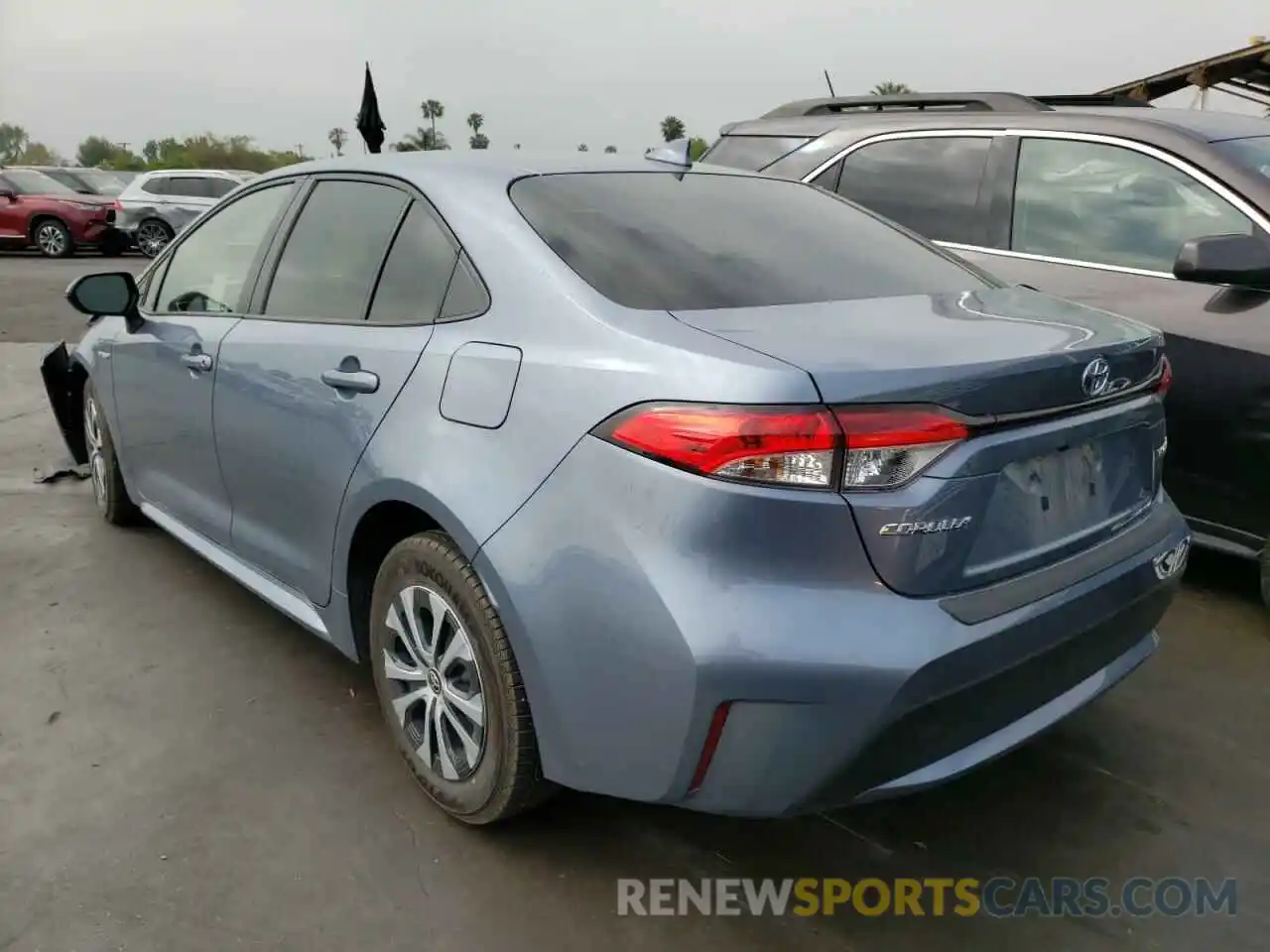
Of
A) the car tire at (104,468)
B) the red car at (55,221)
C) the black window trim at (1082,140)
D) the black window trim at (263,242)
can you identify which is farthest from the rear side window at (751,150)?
the red car at (55,221)

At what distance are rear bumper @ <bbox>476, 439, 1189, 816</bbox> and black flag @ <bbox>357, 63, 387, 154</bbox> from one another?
10244 millimetres

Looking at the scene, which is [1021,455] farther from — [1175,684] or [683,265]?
[1175,684]

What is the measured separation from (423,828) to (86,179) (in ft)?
71.3

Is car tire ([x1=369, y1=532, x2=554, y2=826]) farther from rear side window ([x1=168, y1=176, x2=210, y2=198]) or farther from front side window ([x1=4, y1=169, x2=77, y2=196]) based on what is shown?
front side window ([x1=4, y1=169, x2=77, y2=196])

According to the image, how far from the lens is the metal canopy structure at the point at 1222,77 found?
15273mm

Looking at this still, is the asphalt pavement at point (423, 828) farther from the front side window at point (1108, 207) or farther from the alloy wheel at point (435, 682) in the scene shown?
the front side window at point (1108, 207)

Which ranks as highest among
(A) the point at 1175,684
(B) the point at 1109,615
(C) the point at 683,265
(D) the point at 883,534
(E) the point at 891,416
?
(C) the point at 683,265

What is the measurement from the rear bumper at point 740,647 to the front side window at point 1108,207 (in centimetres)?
221

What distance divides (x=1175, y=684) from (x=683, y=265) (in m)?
2.07

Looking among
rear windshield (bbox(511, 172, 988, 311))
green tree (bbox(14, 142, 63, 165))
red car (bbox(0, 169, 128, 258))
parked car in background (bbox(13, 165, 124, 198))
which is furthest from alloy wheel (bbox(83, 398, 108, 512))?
green tree (bbox(14, 142, 63, 165))

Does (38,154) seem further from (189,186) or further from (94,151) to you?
(189,186)

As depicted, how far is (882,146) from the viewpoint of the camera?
4645 millimetres

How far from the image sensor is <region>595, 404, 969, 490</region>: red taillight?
5.72 feet

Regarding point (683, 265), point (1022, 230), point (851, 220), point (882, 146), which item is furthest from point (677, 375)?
point (882, 146)
